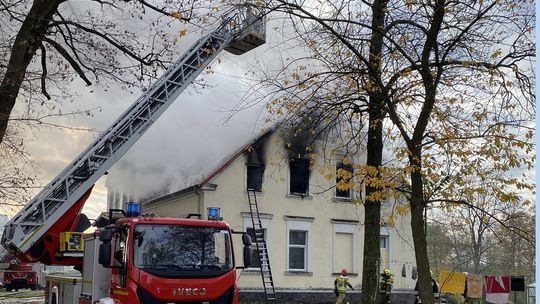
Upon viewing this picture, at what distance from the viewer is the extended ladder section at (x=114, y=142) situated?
9906 mm

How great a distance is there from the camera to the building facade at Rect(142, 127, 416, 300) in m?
18.5

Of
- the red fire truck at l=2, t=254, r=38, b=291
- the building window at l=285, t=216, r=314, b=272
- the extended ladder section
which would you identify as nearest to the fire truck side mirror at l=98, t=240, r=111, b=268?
the extended ladder section

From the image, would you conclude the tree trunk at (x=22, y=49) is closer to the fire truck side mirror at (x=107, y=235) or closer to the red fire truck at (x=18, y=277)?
the fire truck side mirror at (x=107, y=235)

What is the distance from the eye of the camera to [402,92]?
860 centimetres

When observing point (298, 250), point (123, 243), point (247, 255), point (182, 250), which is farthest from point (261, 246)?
point (123, 243)

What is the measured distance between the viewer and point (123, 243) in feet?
27.0

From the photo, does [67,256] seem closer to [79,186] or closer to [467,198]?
[79,186]

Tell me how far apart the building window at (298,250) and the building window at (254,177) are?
1954 mm

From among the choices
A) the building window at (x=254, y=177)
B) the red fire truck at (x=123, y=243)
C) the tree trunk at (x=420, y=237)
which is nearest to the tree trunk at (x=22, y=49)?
the red fire truck at (x=123, y=243)

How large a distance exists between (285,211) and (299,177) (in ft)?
4.87

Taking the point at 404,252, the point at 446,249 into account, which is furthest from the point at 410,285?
the point at 446,249

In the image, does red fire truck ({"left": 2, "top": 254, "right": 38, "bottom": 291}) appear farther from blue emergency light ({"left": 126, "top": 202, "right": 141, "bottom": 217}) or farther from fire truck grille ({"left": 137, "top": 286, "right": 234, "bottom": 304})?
fire truck grille ({"left": 137, "top": 286, "right": 234, "bottom": 304})

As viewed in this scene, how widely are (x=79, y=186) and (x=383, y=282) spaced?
380 inches

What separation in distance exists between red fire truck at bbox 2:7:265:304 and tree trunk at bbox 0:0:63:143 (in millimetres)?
1544
